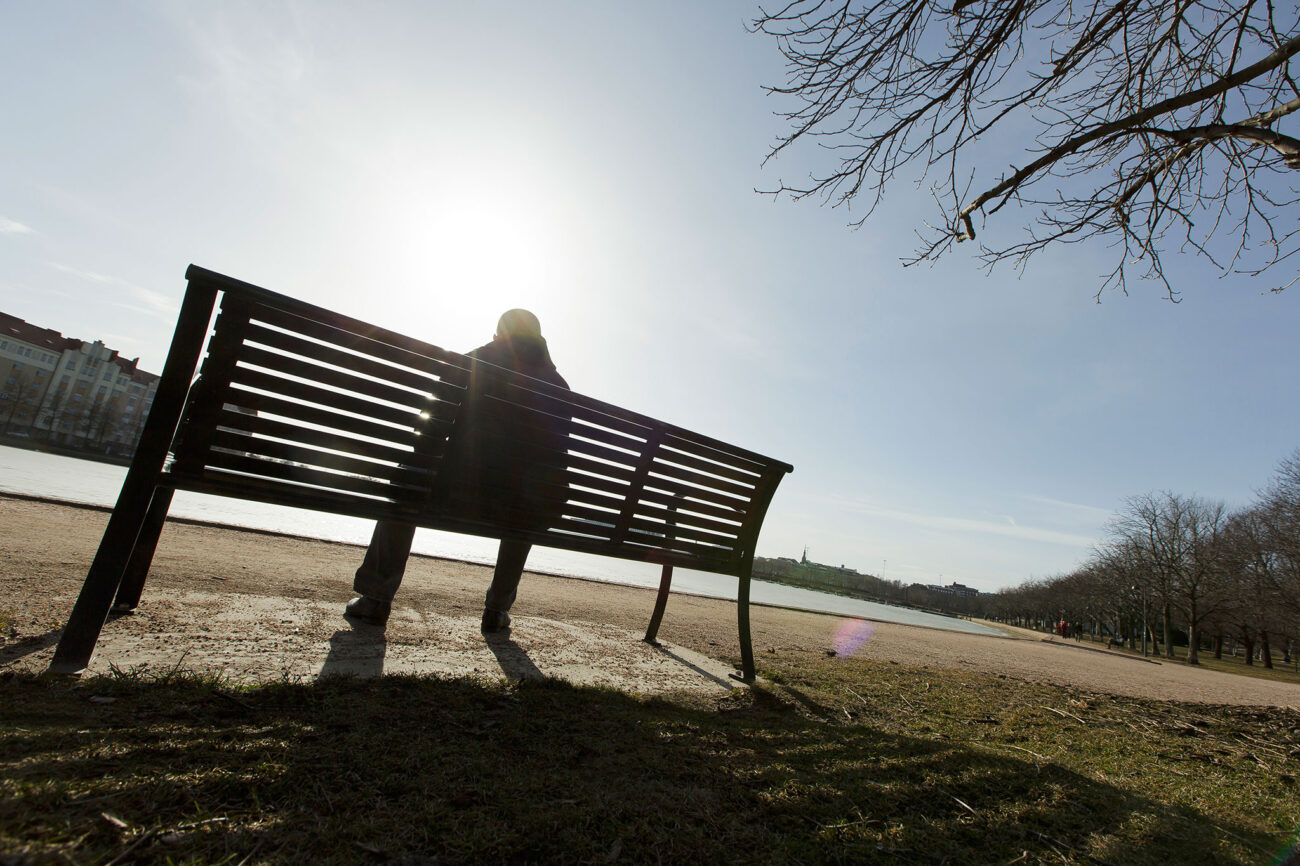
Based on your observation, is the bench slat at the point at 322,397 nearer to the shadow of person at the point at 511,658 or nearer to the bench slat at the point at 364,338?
the bench slat at the point at 364,338

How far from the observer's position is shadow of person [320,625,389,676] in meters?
2.31

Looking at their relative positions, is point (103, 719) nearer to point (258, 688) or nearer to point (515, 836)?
point (258, 688)

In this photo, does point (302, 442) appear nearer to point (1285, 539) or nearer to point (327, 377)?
point (327, 377)

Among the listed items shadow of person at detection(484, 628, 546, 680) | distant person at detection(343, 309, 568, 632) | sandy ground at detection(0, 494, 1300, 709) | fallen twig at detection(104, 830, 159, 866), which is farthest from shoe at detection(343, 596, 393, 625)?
fallen twig at detection(104, 830, 159, 866)

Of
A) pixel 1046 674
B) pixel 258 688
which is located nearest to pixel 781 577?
pixel 1046 674

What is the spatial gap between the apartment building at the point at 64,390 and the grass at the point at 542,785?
89822 mm

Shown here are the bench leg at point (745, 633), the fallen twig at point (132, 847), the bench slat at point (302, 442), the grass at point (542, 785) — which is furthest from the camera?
the bench leg at point (745, 633)

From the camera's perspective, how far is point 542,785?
1582 mm

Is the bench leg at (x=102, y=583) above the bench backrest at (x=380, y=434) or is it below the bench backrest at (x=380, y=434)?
below

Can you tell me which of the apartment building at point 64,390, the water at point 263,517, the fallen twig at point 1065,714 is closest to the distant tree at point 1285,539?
the water at point 263,517

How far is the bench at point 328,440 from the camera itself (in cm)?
192

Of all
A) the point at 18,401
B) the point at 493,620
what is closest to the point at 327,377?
the point at 493,620

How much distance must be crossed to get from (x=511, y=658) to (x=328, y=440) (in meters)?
1.51

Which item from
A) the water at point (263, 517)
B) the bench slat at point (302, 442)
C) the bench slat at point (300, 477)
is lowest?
the water at point (263, 517)
